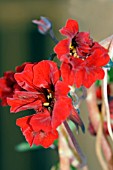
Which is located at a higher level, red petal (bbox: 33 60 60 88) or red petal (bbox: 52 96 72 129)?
red petal (bbox: 33 60 60 88)

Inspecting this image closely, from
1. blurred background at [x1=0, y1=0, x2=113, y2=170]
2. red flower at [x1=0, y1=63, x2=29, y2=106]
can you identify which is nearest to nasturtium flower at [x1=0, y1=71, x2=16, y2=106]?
red flower at [x1=0, y1=63, x2=29, y2=106]

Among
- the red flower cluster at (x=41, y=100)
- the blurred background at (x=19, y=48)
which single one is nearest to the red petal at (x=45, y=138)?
the red flower cluster at (x=41, y=100)

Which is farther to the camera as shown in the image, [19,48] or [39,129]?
[19,48]

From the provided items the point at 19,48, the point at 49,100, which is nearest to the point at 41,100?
the point at 49,100

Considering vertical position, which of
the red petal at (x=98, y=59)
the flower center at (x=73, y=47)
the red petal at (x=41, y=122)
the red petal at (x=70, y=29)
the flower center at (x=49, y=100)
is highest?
the red petal at (x=70, y=29)

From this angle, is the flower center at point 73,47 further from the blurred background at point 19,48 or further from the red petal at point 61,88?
the blurred background at point 19,48

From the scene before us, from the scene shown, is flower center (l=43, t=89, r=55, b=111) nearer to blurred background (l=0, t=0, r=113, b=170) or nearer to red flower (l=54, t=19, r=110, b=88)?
red flower (l=54, t=19, r=110, b=88)

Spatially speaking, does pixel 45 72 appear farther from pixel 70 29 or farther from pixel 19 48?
pixel 19 48
